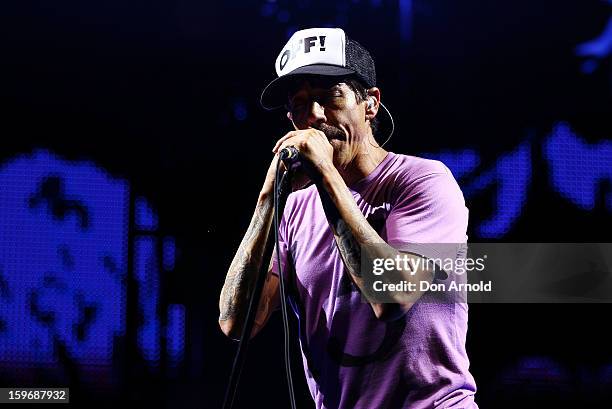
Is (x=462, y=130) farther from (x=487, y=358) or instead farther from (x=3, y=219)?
(x=3, y=219)

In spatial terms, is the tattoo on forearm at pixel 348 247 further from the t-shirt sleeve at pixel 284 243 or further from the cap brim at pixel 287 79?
the cap brim at pixel 287 79

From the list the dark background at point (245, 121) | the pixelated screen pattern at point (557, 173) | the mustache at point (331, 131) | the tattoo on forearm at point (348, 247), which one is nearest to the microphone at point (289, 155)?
the tattoo on forearm at point (348, 247)

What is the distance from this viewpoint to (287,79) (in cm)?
193

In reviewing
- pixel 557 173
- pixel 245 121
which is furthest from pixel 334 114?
pixel 557 173

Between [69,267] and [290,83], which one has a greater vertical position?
[290,83]

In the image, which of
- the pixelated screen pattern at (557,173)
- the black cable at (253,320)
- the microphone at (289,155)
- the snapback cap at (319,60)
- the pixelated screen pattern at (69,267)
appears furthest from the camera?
the pixelated screen pattern at (557,173)

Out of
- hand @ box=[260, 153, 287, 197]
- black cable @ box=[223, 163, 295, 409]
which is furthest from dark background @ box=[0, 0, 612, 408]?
black cable @ box=[223, 163, 295, 409]

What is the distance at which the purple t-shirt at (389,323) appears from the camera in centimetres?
162

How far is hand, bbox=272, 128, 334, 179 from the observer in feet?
5.13

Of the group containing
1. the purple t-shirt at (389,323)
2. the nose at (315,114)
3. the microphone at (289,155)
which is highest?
the nose at (315,114)

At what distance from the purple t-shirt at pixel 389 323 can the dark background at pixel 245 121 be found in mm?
865

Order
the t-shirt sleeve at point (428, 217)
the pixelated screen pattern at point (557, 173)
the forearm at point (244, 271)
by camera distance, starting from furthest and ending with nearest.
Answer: the pixelated screen pattern at point (557, 173), the forearm at point (244, 271), the t-shirt sleeve at point (428, 217)

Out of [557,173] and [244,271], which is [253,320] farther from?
[557,173]

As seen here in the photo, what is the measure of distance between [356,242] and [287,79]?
1.74 feet
